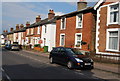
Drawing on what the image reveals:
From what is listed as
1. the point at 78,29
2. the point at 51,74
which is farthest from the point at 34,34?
the point at 51,74

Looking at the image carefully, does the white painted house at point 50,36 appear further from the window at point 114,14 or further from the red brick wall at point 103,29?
the window at point 114,14

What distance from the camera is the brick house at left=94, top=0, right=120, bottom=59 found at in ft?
51.4

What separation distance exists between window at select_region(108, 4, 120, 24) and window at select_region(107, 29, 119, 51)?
1.01 metres

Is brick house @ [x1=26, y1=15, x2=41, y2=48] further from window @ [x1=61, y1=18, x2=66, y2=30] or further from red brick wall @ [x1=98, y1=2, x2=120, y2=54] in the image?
red brick wall @ [x1=98, y1=2, x2=120, y2=54]

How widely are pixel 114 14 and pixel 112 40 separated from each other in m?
2.72

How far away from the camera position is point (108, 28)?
16531 mm

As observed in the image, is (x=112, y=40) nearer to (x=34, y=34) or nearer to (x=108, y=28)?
(x=108, y=28)

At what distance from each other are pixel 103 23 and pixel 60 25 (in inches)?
448

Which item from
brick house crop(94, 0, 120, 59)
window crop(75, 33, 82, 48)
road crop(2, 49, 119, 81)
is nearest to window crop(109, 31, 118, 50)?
Result: brick house crop(94, 0, 120, 59)

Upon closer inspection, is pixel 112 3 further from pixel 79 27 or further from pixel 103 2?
pixel 79 27

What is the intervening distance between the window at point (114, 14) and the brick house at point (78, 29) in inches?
146

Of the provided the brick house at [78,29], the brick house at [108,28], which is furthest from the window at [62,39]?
the brick house at [108,28]

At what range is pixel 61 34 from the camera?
88.1 ft

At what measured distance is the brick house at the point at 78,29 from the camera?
2019cm
